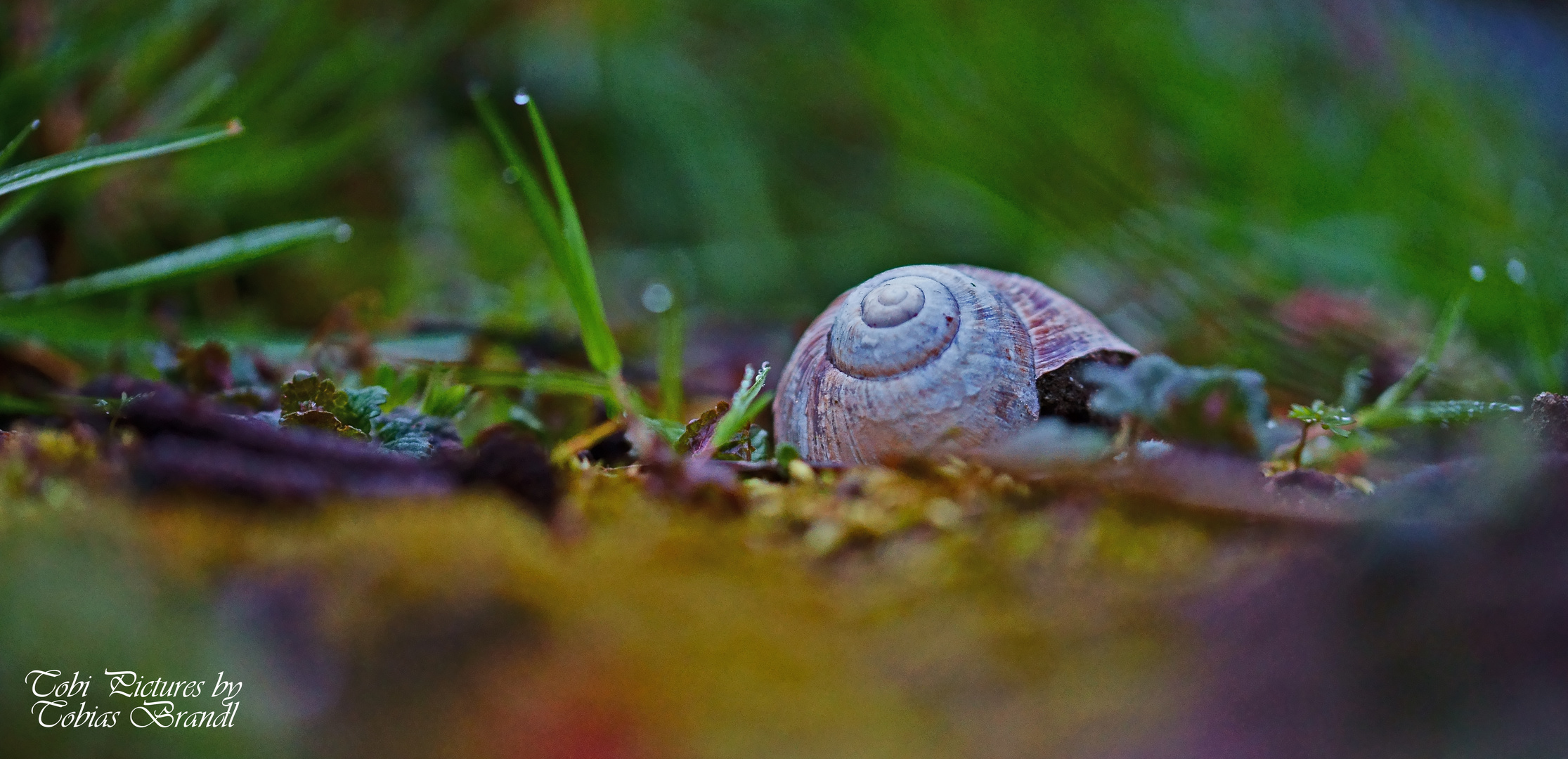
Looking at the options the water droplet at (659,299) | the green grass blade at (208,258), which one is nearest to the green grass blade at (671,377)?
the water droplet at (659,299)

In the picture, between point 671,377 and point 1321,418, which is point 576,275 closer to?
point 671,377

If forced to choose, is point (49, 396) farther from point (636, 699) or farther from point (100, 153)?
point (636, 699)

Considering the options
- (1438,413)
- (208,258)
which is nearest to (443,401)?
(208,258)

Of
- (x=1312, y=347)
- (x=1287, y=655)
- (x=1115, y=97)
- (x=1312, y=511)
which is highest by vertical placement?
(x=1115, y=97)

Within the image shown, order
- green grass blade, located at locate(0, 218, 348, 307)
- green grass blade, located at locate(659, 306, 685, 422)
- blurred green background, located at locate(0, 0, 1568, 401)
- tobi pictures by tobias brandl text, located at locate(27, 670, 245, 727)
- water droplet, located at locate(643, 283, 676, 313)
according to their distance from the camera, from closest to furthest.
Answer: tobi pictures by tobias brandl text, located at locate(27, 670, 245, 727), green grass blade, located at locate(0, 218, 348, 307), green grass blade, located at locate(659, 306, 685, 422), water droplet, located at locate(643, 283, 676, 313), blurred green background, located at locate(0, 0, 1568, 401)

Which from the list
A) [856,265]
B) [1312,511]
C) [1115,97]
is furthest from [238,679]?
[1115,97]

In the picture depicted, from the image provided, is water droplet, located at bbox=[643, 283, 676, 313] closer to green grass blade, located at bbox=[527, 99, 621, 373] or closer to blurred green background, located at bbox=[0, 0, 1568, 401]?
blurred green background, located at bbox=[0, 0, 1568, 401]

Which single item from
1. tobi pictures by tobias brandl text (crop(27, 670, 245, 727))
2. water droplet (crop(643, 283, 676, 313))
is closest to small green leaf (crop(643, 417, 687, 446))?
water droplet (crop(643, 283, 676, 313))
